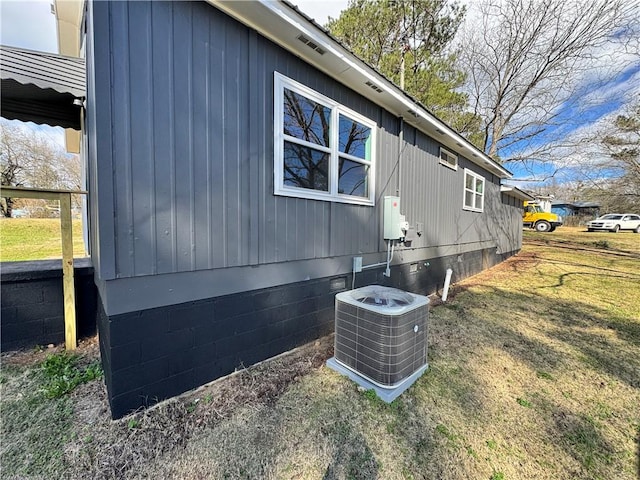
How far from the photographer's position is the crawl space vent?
2.28m

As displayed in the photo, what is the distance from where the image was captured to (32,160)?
15.2 m

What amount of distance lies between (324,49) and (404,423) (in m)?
3.53

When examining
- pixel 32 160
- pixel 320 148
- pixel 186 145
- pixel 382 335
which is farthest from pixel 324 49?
pixel 32 160

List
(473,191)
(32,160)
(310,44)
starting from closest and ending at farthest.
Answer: (310,44) → (473,191) → (32,160)

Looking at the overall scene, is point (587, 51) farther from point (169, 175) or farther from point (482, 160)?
point (169, 175)

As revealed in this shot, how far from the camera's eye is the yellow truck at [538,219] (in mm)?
22453

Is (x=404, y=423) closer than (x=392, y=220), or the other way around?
(x=404, y=423)

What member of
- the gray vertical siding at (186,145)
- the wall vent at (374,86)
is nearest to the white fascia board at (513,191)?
the wall vent at (374,86)

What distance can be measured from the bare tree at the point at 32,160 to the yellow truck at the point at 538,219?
32789 mm

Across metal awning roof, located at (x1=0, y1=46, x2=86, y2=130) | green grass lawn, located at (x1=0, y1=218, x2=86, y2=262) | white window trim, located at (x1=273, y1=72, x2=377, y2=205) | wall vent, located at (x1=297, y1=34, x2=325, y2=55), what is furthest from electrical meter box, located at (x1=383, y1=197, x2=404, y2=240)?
green grass lawn, located at (x1=0, y1=218, x2=86, y2=262)

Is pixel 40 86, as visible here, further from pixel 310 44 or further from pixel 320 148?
pixel 320 148

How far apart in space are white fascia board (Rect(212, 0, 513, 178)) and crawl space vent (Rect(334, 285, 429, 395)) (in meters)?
2.58

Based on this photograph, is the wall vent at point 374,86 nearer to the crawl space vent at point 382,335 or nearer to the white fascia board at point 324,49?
the white fascia board at point 324,49

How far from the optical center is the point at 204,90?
7.25ft
